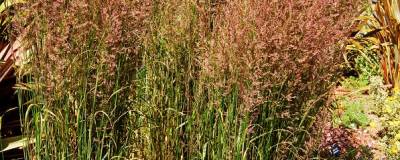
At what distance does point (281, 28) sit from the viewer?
247 centimetres

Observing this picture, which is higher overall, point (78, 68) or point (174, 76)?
point (78, 68)

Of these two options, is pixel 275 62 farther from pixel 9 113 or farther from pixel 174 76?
pixel 9 113

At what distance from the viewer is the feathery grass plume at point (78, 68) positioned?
231cm

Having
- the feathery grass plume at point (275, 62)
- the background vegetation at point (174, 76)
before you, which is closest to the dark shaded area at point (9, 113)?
the background vegetation at point (174, 76)

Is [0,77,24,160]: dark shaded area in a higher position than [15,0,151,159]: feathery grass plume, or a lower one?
lower

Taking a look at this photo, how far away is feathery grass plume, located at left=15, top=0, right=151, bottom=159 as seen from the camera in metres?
2.31

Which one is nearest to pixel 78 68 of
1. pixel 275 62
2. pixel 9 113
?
pixel 275 62

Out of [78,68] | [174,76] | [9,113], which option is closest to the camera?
[78,68]

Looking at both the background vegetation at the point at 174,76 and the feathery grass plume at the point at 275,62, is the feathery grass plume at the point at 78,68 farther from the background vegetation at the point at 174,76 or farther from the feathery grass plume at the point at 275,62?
the feathery grass plume at the point at 275,62

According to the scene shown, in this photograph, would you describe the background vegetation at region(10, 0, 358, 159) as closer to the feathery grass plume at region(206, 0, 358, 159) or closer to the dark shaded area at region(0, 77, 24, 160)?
the feathery grass plume at region(206, 0, 358, 159)

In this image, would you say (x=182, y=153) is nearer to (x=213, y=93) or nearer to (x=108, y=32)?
(x=213, y=93)

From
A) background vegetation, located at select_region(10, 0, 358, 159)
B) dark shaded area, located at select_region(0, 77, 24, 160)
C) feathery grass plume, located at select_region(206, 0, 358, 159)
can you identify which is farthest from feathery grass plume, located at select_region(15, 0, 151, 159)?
dark shaded area, located at select_region(0, 77, 24, 160)

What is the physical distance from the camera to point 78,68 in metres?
2.36

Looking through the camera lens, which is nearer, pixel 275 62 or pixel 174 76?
pixel 275 62
